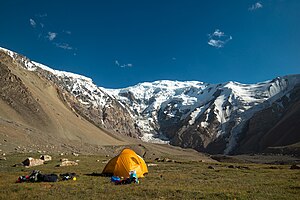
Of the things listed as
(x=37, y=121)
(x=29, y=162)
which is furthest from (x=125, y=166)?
(x=37, y=121)

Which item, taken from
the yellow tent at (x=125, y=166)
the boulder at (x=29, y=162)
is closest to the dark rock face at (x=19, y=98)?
the boulder at (x=29, y=162)

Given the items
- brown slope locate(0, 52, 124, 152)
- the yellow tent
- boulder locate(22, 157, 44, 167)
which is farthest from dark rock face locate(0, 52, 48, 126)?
the yellow tent

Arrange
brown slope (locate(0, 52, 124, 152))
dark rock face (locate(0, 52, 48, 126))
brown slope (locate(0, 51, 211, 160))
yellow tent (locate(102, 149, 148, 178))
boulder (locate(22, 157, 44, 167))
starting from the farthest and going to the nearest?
dark rock face (locate(0, 52, 48, 126)) → brown slope (locate(0, 52, 124, 152)) → brown slope (locate(0, 51, 211, 160)) → boulder (locate(22, 157, 44, 167)) → yellow tent (locate(102, 149, 148, 178))

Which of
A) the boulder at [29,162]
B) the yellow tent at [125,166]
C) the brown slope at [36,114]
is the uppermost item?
the brown slope at [36,114]

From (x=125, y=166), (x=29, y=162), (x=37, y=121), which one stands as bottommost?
(x=29, y=162)

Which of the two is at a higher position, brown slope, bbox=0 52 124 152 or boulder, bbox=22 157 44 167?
brown slope, bbox=0 52 124 152

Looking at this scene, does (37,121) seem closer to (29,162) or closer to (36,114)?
(36,114)

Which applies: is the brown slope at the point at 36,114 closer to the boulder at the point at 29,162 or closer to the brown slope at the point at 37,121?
the brown slope at the point at 37,121

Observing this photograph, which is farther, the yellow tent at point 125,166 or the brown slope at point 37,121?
the brown slope at point 37,121

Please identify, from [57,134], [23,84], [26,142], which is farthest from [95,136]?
[26,142]

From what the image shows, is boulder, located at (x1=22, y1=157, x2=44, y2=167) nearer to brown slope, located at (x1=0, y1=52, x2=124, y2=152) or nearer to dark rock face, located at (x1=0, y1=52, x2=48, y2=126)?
brown slope, located at (x1=0, y1=52, x2=124, y2=152)

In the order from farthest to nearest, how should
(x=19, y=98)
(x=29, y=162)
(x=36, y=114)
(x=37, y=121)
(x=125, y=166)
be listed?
1. (x=19, y=98)
2. (x=36, y=114)
3. (x=37, y=121)
4. (x=29, y=162)
5. (x=125, y=166)

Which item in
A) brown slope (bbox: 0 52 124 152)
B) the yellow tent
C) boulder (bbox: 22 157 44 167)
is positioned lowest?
boulder (bbox: 22 157 44 167)

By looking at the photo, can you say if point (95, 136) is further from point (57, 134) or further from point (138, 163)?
point (138, 163)
